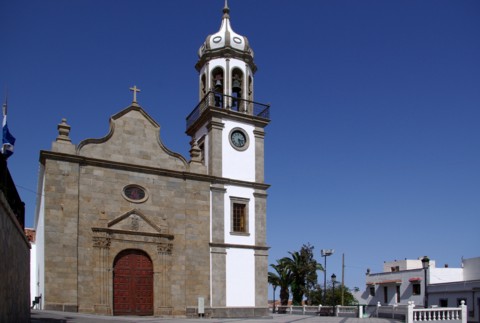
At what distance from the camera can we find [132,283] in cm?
2392

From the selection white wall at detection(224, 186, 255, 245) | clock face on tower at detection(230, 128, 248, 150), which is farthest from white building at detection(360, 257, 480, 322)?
clock face on tower at detection(230, 128, 248, 150)

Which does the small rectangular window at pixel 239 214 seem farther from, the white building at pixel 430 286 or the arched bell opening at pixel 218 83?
the white building at pixel 430 286

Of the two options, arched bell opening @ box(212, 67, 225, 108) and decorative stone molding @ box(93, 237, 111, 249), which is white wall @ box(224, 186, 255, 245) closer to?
arched bell opening @ box(212, 67, 225, 108)

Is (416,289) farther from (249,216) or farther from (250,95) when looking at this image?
(250,95)

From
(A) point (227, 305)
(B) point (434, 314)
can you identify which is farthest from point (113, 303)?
(B) point (434, 314)

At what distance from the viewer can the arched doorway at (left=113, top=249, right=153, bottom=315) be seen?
23.4 meters

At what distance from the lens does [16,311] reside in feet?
38.8

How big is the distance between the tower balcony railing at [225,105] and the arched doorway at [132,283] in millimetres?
8655

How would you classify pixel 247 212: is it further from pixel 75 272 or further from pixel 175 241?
pixel 75 272

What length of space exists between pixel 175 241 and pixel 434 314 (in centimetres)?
1177

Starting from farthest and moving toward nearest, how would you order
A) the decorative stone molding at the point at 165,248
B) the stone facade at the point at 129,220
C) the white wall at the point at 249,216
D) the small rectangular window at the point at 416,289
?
the small rectangular window at the point at 416,289
the white wall at the point at 249,216
the decorative stone molding at the point at 165,248
the stone facade at the point at 129,220

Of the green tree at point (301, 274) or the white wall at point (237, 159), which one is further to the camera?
the green tree at point (301, 274)

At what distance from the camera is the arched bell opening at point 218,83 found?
1136 inches

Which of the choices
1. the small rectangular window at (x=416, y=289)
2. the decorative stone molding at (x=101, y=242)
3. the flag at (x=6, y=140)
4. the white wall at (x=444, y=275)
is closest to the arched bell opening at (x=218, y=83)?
the decorative stone molding at (x=101, y=242)
